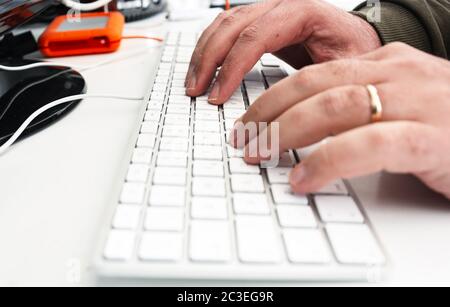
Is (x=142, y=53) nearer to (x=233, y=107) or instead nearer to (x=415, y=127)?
(x=233, y=107)

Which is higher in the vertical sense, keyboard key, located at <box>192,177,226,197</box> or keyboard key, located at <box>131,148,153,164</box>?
keyboard key, located at <box>131,148,153,164</box>

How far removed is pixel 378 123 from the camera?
324 mm

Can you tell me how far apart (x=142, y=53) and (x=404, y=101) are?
50 cm

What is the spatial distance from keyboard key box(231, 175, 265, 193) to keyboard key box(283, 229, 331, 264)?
0.05 metres

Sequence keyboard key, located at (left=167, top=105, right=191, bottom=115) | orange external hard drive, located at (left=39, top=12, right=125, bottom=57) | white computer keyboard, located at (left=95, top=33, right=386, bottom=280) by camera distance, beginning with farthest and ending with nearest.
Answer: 1. orange external hard drive, located at (left=39, top=12, right=125, bottom=57)
2. keyboard key, located at (left=167, top=105, right=191, bottom=115)
3. white computer keyboard, located at (left=95, top=33, right=386, bottom=280)

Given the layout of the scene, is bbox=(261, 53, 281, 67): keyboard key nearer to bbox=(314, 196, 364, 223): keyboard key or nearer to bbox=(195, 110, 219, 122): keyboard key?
bbox=(195, 110, 219, 122): keyboard key

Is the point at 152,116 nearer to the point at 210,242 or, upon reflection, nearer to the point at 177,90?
the point at 177,90

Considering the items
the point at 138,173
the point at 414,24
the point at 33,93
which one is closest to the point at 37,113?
the point at 33,93

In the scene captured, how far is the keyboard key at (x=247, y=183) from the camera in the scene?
332 mm

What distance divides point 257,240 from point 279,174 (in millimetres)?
91

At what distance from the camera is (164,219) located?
0.29m

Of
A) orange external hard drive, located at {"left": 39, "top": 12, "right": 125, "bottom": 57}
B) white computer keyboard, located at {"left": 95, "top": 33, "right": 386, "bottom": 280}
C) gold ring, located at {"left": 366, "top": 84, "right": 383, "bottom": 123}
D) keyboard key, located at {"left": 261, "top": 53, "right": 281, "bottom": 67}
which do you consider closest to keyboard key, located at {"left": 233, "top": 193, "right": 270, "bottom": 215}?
white computer keyboard, located at {"left": 95, "top": 33, "right": 386, "bottom": 280}

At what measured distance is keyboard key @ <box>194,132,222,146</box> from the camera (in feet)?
1.32
